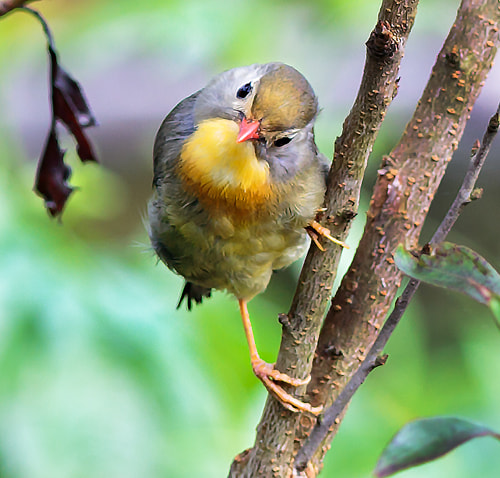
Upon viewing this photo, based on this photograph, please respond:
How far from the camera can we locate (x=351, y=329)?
3.99 feet

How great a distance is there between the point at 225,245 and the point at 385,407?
3.25ft

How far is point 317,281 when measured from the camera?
3.53 feet

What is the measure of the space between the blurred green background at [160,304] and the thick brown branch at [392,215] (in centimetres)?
50

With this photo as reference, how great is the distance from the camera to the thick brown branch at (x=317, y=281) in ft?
3.23

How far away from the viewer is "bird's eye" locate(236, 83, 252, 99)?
3.72 feet

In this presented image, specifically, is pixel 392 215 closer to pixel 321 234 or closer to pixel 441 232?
pixel 321 234

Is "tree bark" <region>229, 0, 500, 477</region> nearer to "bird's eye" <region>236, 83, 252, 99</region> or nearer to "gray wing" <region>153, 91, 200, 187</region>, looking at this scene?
"bird's eye" <region>236, 83, 252, 99</region>

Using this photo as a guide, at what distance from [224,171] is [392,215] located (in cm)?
30

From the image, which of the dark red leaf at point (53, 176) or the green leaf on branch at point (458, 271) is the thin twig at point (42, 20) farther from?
the green leaf on branch at point (458, 271)

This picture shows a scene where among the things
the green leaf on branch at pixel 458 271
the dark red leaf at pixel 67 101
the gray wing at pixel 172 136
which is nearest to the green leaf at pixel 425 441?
the green leaf on branch at pixel 458 271

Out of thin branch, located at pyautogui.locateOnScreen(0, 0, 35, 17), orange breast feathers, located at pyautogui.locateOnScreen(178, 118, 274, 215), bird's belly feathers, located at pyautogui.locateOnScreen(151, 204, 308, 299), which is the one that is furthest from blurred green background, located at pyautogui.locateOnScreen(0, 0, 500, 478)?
thin branch, located at pyautogui.locateOnScreen(0, 0, 35, 17)

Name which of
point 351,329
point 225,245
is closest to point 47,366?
point 225,245

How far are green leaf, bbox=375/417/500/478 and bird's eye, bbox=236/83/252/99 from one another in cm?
69

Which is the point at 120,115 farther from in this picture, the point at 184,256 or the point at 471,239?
the point at 184,256
